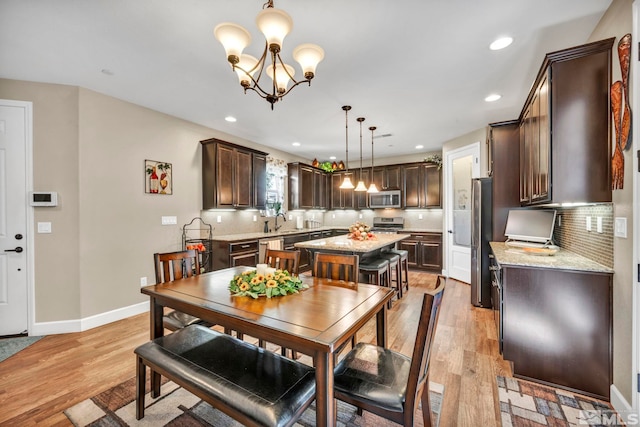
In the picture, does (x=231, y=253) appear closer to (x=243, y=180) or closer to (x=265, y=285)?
(x=243, y=180)

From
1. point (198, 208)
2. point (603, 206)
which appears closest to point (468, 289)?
point (603, 206)

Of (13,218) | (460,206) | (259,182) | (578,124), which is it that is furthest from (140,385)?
(460,206)

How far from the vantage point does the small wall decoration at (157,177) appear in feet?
12.0

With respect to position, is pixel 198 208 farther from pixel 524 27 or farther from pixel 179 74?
pixel 524 27

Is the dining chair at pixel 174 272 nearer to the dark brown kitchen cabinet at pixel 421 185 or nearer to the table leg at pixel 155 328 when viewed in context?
the table leg at pixel 155 328

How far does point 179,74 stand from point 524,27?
10.2 feet

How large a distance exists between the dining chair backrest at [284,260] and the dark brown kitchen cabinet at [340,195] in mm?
4886

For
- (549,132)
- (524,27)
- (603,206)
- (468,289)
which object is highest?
(524,27)

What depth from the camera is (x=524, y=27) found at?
2068mm

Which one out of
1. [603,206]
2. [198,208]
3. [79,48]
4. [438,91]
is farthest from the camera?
[198,208]

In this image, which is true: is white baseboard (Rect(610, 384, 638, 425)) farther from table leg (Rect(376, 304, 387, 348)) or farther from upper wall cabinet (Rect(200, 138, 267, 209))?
upper wall cabinet (Rect(200, 138, 267, 209))

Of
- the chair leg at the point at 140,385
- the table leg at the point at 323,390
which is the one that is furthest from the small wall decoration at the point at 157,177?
the table leg at the point at 323,390

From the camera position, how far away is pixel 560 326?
1987 mm

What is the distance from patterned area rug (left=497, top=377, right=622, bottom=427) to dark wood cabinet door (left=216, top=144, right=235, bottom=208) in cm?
405
